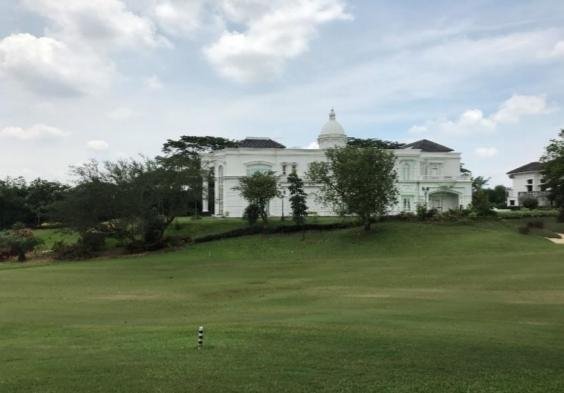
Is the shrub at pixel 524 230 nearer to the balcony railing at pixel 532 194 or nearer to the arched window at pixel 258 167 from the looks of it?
the arched window at pixel 258 167

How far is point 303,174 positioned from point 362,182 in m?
24.0

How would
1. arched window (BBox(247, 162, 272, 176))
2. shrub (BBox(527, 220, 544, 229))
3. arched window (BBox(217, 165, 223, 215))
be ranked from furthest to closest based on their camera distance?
arched window (BBox(217, 165, 223, 215))
arched window (BBox(247, 162, 272, 176))
shrub (BBox(527, 220, 544, 229))

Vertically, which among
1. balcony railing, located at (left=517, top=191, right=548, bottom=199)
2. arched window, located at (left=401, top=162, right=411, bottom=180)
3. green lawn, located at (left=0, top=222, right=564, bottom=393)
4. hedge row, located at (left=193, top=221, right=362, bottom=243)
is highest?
arched window, located at (left=401, top=162, right=411, bottom=180)

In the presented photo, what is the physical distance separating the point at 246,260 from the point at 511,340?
30396 millimetres

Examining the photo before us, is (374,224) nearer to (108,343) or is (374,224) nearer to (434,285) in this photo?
(434,285)

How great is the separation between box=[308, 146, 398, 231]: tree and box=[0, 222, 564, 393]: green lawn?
344 inches

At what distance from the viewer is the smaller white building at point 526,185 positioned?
91.0 metres

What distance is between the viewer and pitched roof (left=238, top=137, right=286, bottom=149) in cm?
7725

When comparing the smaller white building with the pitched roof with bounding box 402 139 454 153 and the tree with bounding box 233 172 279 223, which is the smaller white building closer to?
the pitched roof with bounding box 402 139 454 153

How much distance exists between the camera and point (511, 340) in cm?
1268

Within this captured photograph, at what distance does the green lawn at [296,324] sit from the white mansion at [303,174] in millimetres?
30277

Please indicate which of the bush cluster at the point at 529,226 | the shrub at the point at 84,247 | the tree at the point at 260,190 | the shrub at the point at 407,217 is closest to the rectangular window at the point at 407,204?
the shrub at the point at 407,217

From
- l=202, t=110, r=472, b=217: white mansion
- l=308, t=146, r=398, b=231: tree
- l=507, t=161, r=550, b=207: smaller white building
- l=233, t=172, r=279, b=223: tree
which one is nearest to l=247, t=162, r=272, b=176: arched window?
l=202, t=110, r=472, b=217: white mansion

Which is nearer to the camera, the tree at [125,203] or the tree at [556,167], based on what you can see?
the tree at [125,203]
